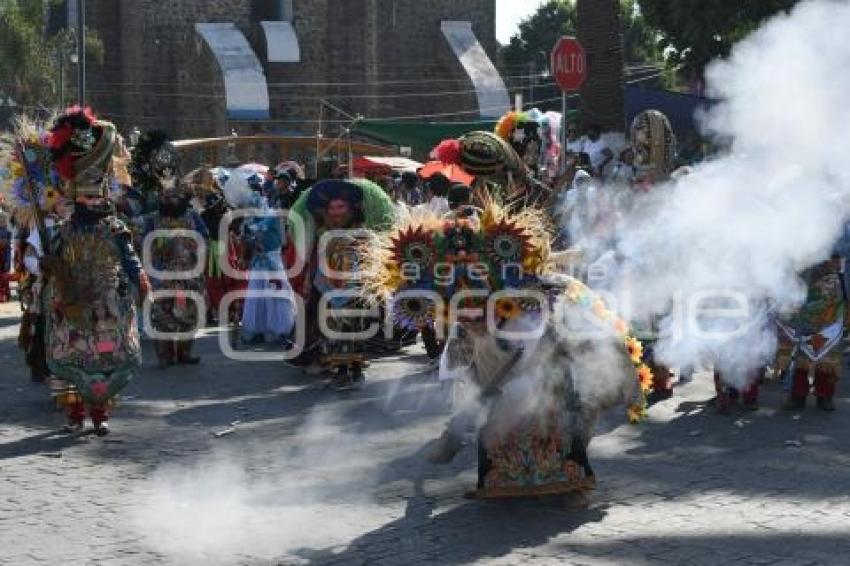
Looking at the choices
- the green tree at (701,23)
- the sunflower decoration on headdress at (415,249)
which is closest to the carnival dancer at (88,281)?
the sunflower decoration on headdress at (415,249)

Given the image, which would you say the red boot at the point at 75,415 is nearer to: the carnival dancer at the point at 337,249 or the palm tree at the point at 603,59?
the carnival dancer at the point at 337,249

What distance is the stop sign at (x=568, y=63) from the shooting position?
14.3 m

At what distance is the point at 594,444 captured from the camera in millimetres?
8523

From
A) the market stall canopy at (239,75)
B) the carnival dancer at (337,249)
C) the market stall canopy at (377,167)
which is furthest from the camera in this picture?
the market stall canopy at (239,75)

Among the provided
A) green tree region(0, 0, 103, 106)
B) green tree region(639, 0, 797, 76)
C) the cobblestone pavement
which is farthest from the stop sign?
green tree region(0, 0, 103, 106)

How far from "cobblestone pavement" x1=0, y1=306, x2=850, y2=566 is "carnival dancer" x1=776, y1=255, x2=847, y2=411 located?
0.20 m

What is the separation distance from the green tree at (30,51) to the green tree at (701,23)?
54.9ft

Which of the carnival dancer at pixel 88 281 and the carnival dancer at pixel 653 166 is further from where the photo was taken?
the carnival dancer at pixel 653 166

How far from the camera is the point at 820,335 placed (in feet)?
31.7

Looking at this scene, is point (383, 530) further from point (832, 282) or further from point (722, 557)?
point (832, 282)

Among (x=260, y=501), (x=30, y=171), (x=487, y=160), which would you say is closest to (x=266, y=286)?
(x=30, y=171)

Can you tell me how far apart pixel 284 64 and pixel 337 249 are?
29.0 meters

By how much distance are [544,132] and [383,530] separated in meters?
5.53

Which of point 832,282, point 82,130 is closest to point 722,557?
point 832,282
